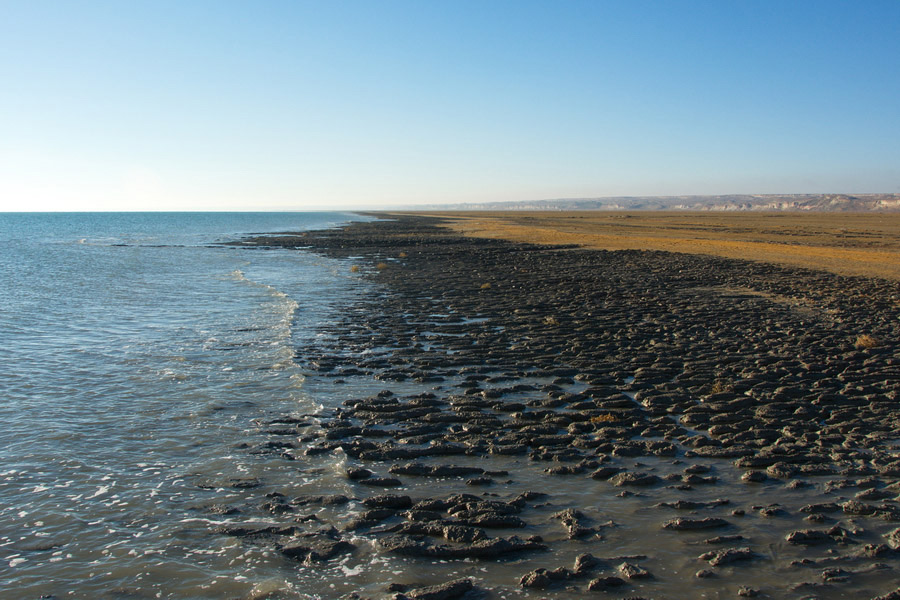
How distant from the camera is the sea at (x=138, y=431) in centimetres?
718

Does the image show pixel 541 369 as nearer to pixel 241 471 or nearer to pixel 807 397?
pixel 807 397

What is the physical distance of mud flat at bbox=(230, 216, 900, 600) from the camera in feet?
22.7

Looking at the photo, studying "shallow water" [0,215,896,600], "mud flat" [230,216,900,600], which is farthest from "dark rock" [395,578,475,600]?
"shallow water" [0,215,896,600]

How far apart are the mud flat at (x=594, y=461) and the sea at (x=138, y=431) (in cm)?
66

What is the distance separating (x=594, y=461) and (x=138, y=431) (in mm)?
8513

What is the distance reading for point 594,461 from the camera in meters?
9.91

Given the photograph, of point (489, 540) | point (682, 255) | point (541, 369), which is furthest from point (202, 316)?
point (682, 255)

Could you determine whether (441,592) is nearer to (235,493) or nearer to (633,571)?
(633,571)

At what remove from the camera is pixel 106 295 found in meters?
31.1

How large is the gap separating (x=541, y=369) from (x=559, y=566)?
8.87 metres

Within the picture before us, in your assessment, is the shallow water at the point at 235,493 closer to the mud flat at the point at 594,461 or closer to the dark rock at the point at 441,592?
the mud flat at the point at 594,461

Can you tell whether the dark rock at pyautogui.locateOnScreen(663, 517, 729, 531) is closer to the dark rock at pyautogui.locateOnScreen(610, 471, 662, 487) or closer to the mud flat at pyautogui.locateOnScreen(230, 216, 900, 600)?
the mud flat at pyautogui.locateOnScreen(230, 216, 900, 600)

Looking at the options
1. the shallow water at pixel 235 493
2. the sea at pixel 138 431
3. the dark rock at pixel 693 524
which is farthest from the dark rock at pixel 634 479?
the sea at pixel 138 431

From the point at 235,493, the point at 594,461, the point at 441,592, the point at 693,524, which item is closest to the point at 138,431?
the point at 235,493
